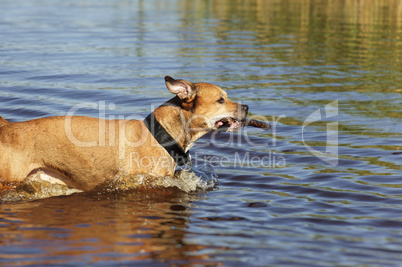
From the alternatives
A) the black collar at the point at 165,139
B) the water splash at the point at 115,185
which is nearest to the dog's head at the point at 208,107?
the black collar at the point at 165,139

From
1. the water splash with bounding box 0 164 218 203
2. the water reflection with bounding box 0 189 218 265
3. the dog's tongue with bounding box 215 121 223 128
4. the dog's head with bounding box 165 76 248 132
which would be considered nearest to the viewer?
the water reflection with bounding box 0 189 218 265

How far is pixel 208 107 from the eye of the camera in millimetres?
9070

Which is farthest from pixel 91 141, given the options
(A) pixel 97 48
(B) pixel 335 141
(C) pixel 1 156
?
(A) pixel 97 48

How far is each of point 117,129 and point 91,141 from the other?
19.2 inches

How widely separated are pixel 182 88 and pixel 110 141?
142 centimetres

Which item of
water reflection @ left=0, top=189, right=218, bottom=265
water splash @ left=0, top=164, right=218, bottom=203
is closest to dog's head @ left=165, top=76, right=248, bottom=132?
water splash @ left=0, top=164, right=218, bottom=203

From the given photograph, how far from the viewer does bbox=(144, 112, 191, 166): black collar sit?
859 cm

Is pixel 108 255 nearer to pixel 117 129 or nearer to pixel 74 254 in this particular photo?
pixel 74 254

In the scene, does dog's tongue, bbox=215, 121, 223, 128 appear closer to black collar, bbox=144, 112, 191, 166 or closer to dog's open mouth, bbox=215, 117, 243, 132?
dog's open mouth, bbox=215, 117, 243, 132

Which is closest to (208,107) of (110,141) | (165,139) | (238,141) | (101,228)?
(165,139)

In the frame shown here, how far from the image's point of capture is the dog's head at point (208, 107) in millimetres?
8859

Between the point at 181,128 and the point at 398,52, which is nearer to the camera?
the point at 181,128

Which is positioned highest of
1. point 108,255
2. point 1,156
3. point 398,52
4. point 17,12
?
point 17,12

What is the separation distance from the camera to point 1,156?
25.7 feet
